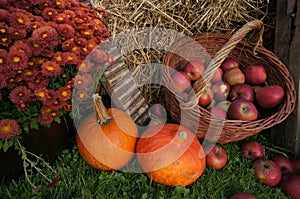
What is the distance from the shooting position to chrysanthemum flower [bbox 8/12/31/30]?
143 cm

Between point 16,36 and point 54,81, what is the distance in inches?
11.8

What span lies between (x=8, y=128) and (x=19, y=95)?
164mm

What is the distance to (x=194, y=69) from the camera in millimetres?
1973

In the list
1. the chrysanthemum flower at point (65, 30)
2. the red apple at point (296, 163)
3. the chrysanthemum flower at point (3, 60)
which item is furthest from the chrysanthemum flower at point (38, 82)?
the red apple at point (296, 163)

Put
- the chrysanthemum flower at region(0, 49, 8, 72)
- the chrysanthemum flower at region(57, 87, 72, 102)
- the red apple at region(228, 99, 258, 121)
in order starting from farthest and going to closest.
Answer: the red apple at region(228, 99, 258, 121)
the chrysanthemum flower at region(57, 87, 72, 102)
the chrysanthemum flower at region(0, 49, 8, 72)

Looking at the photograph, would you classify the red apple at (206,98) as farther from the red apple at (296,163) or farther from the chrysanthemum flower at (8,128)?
the chrysanthemum flower at (8,128)

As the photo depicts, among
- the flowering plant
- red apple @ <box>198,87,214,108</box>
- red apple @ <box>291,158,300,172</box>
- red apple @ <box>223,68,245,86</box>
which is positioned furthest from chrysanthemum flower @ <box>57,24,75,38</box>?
red apple @ <box>291,158,300,172</box>

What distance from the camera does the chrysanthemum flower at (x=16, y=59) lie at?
1.35 metres

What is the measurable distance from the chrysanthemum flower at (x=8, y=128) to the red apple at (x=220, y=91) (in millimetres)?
1216

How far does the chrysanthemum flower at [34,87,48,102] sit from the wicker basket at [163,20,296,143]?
72 centimetres

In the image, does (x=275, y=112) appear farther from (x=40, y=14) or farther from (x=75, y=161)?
(x=40, y=14)

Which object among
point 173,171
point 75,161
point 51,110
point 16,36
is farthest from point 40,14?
point 173,171

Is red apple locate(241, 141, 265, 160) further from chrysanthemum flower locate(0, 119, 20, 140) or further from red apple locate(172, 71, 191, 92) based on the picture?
chrysanthemum flower locate(0, 119, 20, 140)

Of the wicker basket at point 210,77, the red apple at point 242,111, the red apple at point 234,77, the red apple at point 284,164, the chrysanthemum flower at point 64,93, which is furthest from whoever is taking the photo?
the red apple at point 234,77
